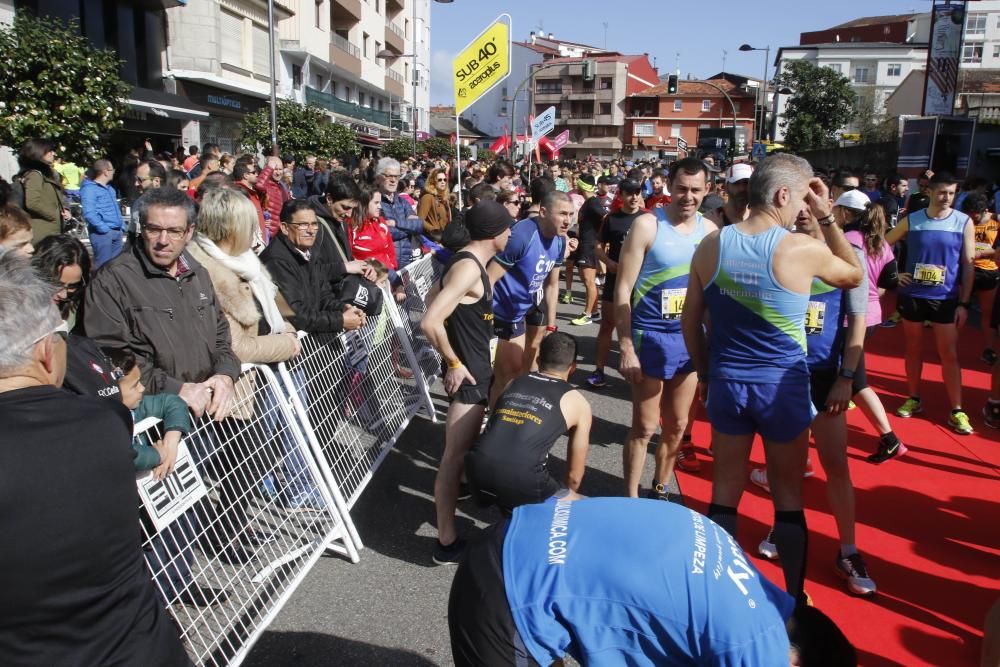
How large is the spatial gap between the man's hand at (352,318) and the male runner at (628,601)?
251 centimetres

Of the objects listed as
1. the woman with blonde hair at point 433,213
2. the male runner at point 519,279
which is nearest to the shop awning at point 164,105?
the woman with blonde hair at point 433,213

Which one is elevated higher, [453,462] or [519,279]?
[519,279]

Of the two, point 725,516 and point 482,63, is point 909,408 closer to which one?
point 725,516

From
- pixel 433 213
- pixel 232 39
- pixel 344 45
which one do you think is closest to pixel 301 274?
pixel 433 213

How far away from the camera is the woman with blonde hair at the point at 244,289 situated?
3406 millimetres

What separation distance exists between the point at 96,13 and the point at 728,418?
954 inches

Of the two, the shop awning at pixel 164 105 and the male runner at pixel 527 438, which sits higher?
the shop awning at pixel 164 105

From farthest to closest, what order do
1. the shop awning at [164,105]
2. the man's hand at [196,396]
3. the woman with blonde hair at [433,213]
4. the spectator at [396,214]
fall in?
1. the shop awning at [164,105]
2. the woman with blonde hair at [433,213]
3. the spectator at [396,214]
4. the man's hand at [196,396]

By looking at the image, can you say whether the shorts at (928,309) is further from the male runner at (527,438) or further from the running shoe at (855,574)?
the male runner at (527,438)

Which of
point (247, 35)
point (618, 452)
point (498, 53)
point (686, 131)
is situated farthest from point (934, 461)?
point (686, 131)

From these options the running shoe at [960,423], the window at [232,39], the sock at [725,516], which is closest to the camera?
the sock at [725,516]

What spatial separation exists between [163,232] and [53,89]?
26.1 feet

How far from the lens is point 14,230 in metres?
3.39

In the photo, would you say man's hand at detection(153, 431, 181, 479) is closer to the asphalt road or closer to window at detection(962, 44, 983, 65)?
the asphalt road
